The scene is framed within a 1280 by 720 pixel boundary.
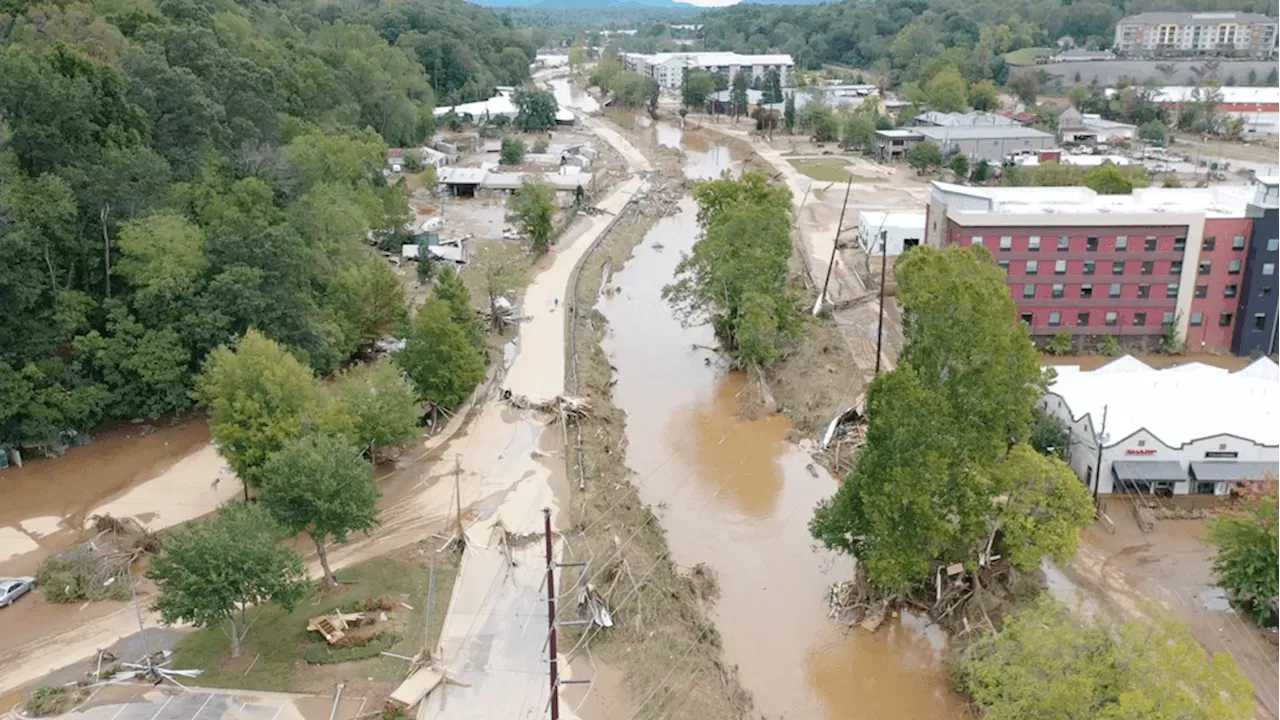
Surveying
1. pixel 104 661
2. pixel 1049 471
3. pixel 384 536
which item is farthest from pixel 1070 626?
pixel 104 661

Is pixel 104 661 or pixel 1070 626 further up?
pixel 1070 626

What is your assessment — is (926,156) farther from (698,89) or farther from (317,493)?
(317,493)

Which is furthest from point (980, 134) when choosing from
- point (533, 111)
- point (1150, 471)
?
point (1150, 471)

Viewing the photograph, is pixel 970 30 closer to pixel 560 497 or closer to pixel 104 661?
pixel 560 497

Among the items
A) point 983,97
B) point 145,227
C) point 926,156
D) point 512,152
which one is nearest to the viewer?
point 145,227

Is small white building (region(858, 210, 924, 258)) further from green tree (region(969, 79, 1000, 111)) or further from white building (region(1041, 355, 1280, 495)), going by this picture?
green tree (region(969, 79, 1000, 111))

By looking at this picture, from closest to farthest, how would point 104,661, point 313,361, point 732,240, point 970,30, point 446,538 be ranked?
point 104,661
point 446,538
point 313,361
point 732,240
point 970,30
